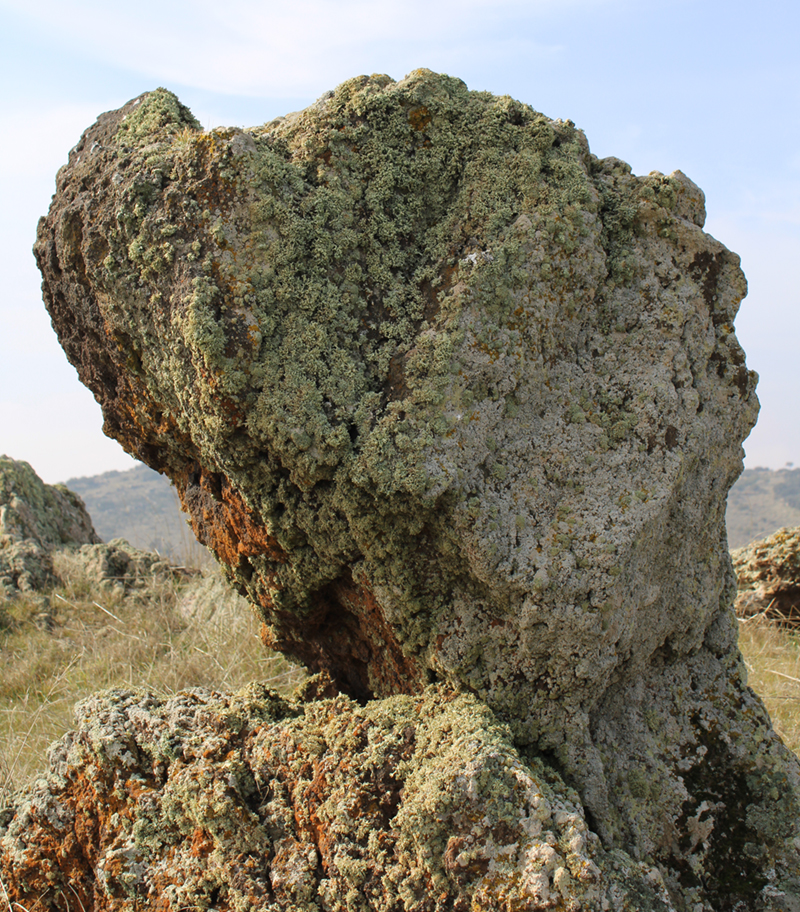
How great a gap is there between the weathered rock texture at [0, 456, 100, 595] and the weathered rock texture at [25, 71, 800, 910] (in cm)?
487

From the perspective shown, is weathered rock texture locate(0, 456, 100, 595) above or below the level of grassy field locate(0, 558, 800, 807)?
above

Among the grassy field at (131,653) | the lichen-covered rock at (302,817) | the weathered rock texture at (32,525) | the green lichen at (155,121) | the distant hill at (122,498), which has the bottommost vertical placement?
the distant hill at (122,498)

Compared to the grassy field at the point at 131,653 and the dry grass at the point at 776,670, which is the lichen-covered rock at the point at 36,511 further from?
the dry grass at the point at 776,670

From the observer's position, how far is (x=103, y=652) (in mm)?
5324

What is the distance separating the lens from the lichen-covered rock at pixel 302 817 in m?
1.78

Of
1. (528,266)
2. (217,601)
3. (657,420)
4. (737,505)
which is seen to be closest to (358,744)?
(657,420)

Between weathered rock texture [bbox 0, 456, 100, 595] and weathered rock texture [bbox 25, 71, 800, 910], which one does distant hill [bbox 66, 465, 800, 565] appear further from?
weathered rock texture [bbox 25, 71, 800, 910]

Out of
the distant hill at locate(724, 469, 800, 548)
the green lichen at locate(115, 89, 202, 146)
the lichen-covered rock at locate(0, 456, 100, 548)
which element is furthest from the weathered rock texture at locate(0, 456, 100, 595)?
the distant hill at locate(724, 469, 800, 548)

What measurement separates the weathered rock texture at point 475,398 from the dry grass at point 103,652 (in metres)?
2.09

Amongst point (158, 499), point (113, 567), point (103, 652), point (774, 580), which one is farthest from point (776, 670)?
point (158, 499)

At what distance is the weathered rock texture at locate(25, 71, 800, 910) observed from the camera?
2104mm

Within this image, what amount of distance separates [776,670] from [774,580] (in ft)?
4.97

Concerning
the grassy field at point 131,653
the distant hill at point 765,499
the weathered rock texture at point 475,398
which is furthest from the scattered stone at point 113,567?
the distant hill at point 765,499

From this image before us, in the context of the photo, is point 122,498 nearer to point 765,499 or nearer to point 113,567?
point 765,499
